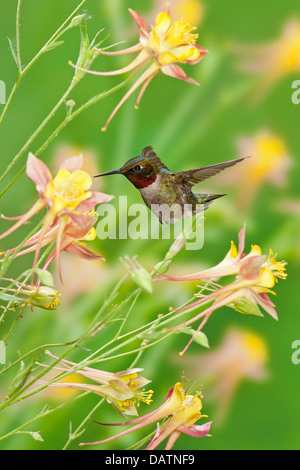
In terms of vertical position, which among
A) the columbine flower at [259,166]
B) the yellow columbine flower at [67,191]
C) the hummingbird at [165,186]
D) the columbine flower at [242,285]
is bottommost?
the columbine flower at [242,285]

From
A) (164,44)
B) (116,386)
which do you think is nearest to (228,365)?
(116,386)

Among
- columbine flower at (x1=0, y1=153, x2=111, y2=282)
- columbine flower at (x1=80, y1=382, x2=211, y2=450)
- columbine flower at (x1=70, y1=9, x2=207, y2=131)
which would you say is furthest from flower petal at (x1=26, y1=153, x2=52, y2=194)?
columbine flower at (x1=80, y1=382, x2=211, y2=450)

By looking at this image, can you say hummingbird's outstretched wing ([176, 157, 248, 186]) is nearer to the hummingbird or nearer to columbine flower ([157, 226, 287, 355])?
the hummingbird

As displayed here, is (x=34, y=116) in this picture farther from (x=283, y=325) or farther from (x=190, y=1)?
(x=283, y=325)

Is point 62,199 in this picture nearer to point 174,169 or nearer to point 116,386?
point 116,386

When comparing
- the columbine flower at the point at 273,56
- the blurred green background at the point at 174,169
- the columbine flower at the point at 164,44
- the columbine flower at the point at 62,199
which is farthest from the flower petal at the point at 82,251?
the columbine flower at the point at 273,56

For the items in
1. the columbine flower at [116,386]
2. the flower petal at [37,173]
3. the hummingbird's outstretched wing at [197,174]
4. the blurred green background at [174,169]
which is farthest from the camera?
the blurred green background at [174,169]

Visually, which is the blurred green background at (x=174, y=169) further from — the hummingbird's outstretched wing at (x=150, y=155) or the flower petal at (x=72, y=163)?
the flower petal at (x=72, y=163)
